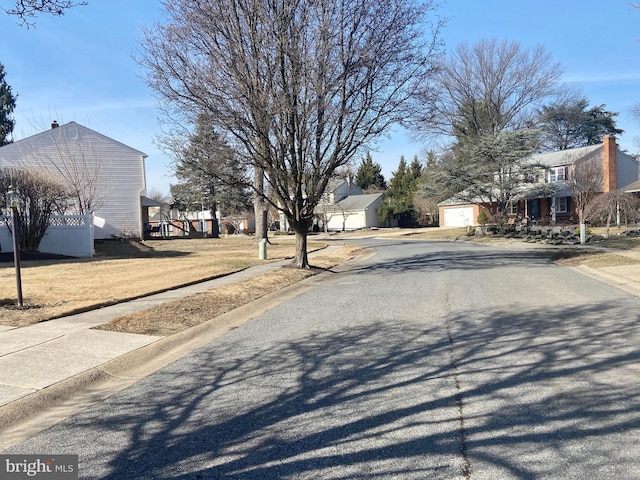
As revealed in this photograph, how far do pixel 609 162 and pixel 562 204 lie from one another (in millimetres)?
5199

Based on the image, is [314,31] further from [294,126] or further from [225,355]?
[225,355]

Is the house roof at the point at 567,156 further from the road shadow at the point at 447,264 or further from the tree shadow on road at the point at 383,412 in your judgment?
the tree shadow on road at the point at 383,412

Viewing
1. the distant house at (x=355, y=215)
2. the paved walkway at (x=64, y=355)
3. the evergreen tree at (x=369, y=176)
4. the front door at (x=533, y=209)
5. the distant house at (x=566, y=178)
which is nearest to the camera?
the paved walkway at (x=64, y=355)

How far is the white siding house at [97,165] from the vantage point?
30.2m

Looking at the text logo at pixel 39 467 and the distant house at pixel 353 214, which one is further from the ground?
the distant house at pixel 353 214

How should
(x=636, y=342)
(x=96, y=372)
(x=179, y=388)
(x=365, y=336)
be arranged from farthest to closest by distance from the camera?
(x=365, y=336)
(x=636, y=342)
(x=96, y=372)
(x=179, y=388)

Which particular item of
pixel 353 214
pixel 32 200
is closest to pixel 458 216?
pixel 353 214

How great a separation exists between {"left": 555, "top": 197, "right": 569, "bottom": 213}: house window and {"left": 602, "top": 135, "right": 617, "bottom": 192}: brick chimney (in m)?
3.21

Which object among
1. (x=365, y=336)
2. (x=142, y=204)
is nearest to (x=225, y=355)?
(x=365, y=336)

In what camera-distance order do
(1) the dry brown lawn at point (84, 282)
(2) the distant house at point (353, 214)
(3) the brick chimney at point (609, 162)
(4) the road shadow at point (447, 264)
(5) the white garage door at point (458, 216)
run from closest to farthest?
(1) the dry brown lawn at point (84, 282) → (4) the road shadow at point (447, 264) → (3) the brick chimney at point (609, 162) → (5) the white garage door at point (458, 216) → (2) the distant house at point (353, 214)

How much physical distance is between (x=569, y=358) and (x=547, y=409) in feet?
6.04

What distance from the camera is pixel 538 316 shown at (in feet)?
28.3

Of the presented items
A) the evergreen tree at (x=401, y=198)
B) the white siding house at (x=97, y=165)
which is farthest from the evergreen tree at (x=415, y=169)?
the white siding house at (x=97, y=165)

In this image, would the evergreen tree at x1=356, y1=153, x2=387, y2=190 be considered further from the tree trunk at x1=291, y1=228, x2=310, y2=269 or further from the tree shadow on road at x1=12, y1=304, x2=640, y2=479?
the tree shadow on road at x1=12, y1=304, x2=640, y2=479
